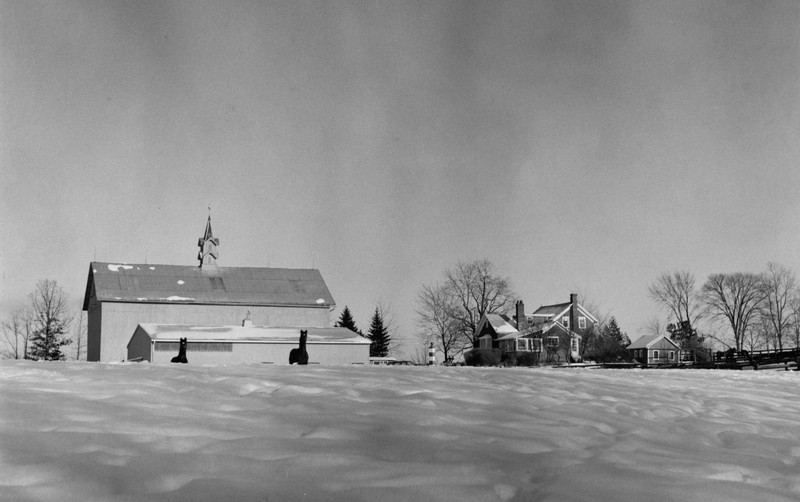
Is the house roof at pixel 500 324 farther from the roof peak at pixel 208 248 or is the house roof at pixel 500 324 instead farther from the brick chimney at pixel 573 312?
the roof peak at pixel 208 248

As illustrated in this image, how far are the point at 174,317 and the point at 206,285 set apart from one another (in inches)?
152

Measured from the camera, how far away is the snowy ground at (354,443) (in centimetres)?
371

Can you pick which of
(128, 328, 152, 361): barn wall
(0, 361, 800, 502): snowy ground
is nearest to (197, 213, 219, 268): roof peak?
(128, 328, 152, 361): barn wall

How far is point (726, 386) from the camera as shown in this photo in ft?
34.9

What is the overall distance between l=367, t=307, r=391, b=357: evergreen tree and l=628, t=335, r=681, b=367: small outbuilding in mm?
26813

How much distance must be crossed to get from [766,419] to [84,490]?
258 inches

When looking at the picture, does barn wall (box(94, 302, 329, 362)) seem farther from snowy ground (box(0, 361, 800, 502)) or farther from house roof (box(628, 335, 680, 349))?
snowy ground (box(0, 361, 800, 502))

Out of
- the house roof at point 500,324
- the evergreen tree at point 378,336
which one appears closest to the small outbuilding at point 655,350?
the house roof at point 500,324

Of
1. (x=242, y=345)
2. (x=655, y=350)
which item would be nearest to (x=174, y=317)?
(x=242, y=345)

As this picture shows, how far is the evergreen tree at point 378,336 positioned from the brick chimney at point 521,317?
688 inches

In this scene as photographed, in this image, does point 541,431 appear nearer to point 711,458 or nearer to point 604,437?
point 604,437

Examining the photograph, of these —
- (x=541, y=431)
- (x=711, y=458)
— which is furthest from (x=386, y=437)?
(x=711, y=458)

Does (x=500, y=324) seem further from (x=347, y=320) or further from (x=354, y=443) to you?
(x=354, y=443)

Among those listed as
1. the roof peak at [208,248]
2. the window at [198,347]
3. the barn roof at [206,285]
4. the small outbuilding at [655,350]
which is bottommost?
the small outbuilding at [655,350]
